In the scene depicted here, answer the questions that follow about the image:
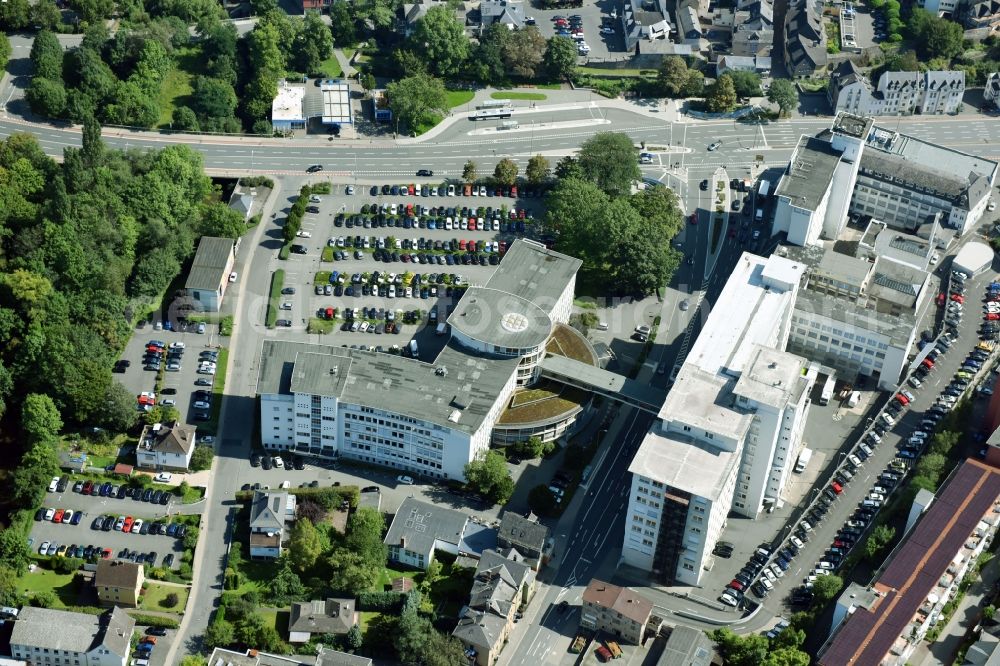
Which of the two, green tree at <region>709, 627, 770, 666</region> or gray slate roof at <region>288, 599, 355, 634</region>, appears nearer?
green tree at <region>709, 627, 770, 666</region>

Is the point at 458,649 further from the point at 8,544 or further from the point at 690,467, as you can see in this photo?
the point at 8,544

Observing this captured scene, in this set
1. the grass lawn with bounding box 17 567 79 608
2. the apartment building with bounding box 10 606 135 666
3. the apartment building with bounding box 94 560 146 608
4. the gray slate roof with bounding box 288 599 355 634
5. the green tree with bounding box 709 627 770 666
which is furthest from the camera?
the grass lawn with bounding box 17 567 79 608

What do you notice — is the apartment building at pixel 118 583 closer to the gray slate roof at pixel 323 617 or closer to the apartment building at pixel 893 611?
the gray slate roof at pixel 323 617

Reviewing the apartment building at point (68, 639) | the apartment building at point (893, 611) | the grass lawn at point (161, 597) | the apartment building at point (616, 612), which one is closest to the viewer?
the apartment building at point (893, 611)

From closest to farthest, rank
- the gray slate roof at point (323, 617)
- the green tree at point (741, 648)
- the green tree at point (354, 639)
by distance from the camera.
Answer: the green tree at point (741, 648)
the green tree at point (354, 639)
the gray slate roof at point (323, 617)

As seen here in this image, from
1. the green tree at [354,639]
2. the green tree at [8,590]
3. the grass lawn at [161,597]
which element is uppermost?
the green tree at [8,590]

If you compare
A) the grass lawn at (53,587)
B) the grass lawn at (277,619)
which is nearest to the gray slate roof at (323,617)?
the grass lawn at (277,619)

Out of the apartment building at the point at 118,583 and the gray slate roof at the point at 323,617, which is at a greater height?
the apartment building at the point at 118,583

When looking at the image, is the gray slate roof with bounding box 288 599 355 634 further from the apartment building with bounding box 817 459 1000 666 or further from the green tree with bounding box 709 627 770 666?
the apartment building with bounding box 817 459 1000 666

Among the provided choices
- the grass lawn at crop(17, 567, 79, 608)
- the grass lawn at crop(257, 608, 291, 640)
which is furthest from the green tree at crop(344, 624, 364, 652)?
the grass lawn at crop(17, 567, 79, 608)
